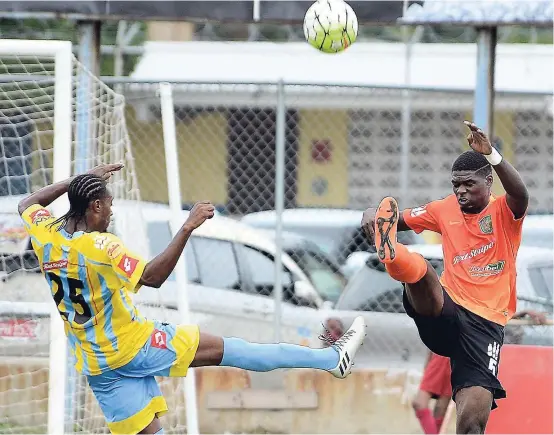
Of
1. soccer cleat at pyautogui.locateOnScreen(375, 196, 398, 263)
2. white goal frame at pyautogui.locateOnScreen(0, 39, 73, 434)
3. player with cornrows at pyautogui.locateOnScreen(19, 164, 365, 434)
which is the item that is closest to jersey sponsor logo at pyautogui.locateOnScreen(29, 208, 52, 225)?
player with cornrows at pyautogui.locateOnScreen(19, 164, 365, 434)

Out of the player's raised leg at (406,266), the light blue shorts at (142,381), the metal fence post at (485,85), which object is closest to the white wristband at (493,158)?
the player's raised leg at (406,266)

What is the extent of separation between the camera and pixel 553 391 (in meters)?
9.14

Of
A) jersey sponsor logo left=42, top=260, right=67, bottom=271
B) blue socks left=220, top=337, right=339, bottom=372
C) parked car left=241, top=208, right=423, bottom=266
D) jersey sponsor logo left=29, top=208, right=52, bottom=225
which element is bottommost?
blue socks left=220, top=337, right=339, bottom=372

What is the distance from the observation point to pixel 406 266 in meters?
6.73

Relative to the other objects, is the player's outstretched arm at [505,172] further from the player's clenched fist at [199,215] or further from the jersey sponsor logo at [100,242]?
the jersey sponsor logo at [100,242]

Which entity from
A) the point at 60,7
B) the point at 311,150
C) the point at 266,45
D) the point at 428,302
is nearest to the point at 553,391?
the point at 428,302

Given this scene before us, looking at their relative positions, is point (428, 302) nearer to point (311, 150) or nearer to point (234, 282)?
point (234, 282)

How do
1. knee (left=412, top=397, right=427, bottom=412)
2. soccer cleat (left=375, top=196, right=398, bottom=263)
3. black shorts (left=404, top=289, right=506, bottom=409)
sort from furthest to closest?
knee (left=412, top=397, right=427, bottom=412), black shorts (left=404, top=289, right=506, bottom=409), soccer cleat (left=375, top=196, right=398, bottom=263)

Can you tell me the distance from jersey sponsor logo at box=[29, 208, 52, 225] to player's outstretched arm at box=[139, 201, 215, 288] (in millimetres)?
938

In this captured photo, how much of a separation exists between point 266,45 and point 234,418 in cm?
1353

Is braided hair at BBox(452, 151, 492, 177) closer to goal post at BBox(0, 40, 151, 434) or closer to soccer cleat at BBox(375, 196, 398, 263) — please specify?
soccer cleat at BBox(375, 196, 398, 263)

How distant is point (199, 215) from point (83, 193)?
76 centimetres

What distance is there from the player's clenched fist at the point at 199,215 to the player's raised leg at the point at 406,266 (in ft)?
3.77

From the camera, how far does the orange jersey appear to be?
7160 millimetres
